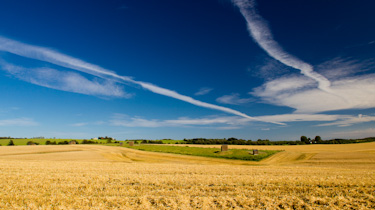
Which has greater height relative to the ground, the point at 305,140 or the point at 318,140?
the point at 318,140

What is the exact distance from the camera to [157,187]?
1393 cm

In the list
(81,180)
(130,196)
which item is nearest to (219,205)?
(130,196)

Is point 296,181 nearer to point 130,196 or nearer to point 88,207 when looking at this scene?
point 130,196

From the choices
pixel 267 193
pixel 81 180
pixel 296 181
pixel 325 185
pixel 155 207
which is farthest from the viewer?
pixel 81 180

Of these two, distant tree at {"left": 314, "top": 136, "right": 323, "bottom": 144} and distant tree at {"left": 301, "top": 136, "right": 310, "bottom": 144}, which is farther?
distant tree at {"left": 301, "top": 136, "right": 310, "bottom": 144}

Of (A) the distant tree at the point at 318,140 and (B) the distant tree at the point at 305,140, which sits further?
(B) the distant tree at the point at 305,140

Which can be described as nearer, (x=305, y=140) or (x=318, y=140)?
(x=318, y=140)

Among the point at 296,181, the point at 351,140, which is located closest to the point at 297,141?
the point at 351,140

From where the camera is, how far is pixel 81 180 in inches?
622

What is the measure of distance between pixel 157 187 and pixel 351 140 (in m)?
122

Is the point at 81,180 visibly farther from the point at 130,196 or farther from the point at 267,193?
the point at 267,193

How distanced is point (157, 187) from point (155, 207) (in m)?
4.22

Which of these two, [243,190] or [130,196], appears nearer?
[130,196]

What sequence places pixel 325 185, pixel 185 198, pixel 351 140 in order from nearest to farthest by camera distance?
pixel 185 198 < pixel 325 185 < pixel 351 140
